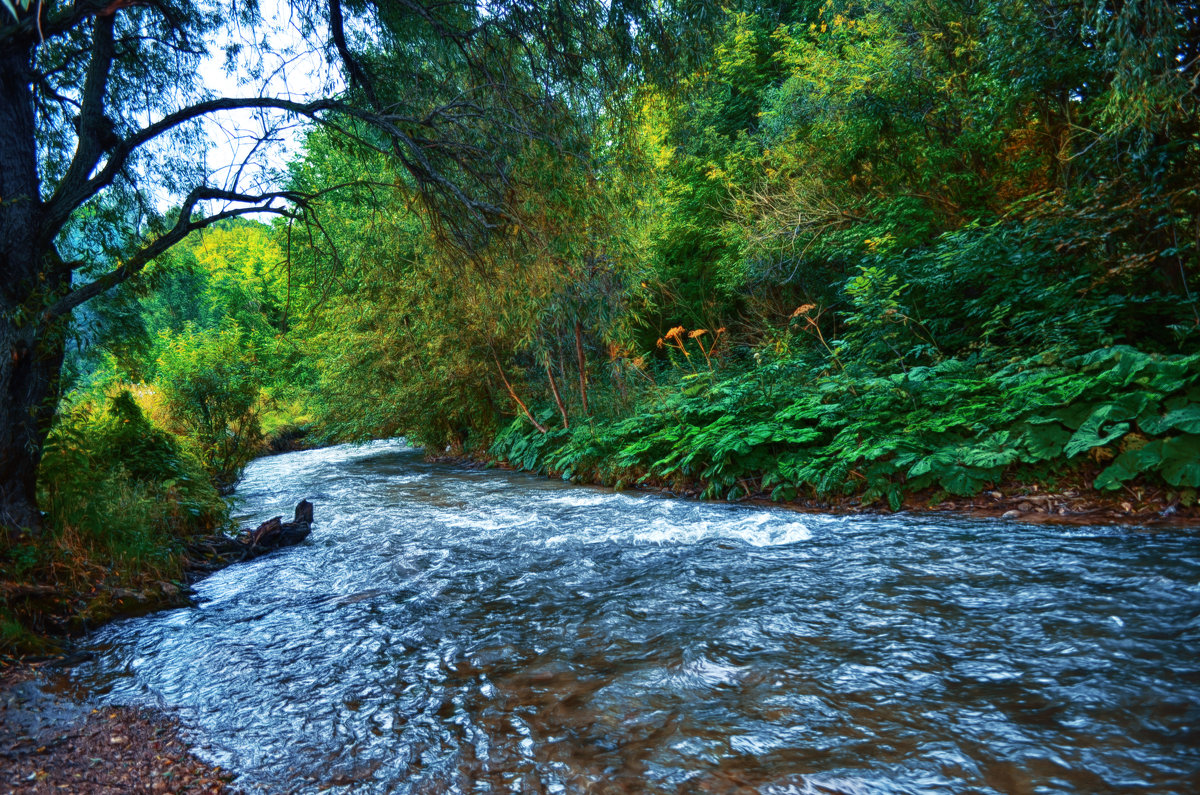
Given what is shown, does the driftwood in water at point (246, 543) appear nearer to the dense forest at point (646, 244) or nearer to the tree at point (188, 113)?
the dense forest at point (646, 244)

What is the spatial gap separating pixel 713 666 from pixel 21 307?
5195 millimetres

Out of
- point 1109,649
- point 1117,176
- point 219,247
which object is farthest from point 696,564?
point 219,247

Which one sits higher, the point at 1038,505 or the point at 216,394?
the point at 216,394

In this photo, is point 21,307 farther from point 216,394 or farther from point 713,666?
point 216,394

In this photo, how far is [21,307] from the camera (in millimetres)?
4371

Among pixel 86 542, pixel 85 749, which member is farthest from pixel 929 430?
pixel 86 542

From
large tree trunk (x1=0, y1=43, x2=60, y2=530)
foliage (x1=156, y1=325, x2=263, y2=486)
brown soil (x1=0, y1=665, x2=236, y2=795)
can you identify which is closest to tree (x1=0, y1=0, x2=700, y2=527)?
large tree trunk (x1=0, y1=43, x2=60, y2=530)

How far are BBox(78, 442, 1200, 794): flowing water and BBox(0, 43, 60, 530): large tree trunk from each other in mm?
1301

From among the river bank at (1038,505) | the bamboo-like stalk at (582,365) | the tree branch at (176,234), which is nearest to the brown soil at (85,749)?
the tree branch at (176,234)

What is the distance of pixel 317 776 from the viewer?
8.90 ft

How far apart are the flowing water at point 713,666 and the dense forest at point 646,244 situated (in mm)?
1220

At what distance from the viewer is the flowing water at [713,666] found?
253 centimetres

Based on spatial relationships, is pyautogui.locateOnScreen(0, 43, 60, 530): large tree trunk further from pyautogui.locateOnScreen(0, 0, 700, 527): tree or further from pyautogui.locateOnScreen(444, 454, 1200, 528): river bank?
pyautogui.locateOnScreen(444, 454, 1200, 528): river bank

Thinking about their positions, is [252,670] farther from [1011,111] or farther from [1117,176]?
[1011,111]
